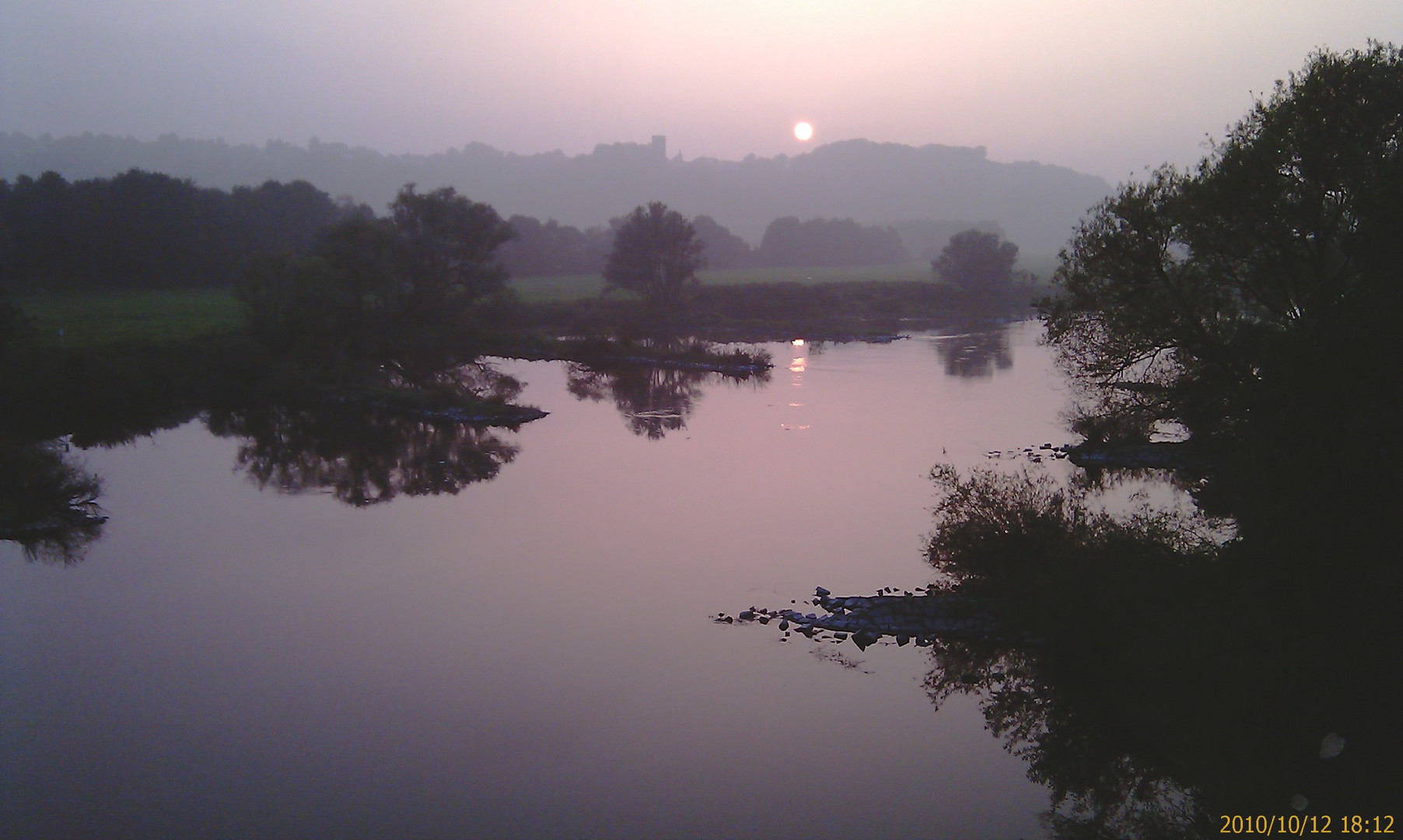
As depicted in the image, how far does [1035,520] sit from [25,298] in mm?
55755

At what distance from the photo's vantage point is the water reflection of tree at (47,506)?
65.6 feet

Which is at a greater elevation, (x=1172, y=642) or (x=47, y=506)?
(x=1172, y=642)

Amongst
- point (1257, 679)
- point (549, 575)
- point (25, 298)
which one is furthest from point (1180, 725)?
point (25, 298)

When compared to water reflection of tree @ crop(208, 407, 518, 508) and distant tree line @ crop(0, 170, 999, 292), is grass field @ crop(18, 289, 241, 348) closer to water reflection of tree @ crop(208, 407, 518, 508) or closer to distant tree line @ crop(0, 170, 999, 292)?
distant tree line @ crop(0, 170, 999, 292)

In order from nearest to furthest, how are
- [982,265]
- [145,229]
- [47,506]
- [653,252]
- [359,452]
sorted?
[47,506], [359,452], [145,229], [653,252], [982,265]

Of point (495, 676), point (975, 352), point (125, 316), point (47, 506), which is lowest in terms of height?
point (495, 676)

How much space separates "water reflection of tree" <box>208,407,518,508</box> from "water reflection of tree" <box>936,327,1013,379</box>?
26.7 m

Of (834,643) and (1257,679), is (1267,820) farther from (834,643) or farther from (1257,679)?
(834,643)

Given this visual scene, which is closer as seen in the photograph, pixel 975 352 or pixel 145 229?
pixel 975 352

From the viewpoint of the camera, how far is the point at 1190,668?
1076cm

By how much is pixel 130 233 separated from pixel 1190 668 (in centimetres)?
6551

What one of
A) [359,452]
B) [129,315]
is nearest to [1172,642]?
[359,452]

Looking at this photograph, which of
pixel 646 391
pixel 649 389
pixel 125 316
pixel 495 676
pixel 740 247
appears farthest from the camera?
pixel 740 247

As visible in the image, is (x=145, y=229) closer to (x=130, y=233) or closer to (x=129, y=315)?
(x=130, y=233)
